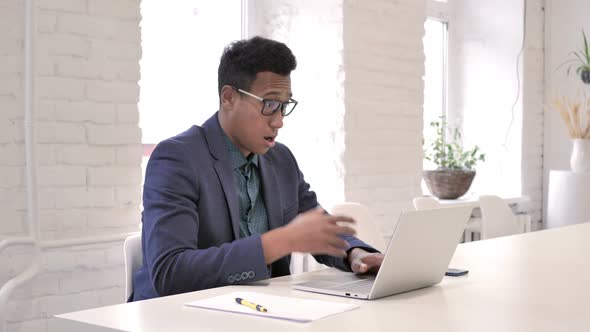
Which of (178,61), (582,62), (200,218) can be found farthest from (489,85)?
(200,218)

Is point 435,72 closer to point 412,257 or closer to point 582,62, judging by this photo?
point 582,62

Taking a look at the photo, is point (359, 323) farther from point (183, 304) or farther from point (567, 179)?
point (567, 179)

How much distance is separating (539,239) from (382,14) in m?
1.60

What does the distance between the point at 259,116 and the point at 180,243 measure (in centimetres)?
48

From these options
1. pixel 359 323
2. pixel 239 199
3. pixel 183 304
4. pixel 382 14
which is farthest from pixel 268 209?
pixel 382 14

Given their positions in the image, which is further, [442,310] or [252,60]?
[252,60]

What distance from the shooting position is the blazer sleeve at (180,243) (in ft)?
5.78

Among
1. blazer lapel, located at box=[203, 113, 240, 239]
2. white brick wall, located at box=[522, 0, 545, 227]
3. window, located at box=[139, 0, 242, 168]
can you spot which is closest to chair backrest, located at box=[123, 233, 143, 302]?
blazer lapel, located at box=[203, 113, 240, 239]

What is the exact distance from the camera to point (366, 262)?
1956mm

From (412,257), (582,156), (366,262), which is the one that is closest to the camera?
(412,257)

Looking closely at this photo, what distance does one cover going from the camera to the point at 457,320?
141 centimetres

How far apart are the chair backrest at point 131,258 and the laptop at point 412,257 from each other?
0.52m

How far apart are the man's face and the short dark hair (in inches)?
0.8

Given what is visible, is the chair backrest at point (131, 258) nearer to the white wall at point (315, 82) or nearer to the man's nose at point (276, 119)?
the man's nose at point (276, 119)
